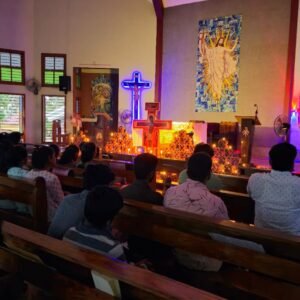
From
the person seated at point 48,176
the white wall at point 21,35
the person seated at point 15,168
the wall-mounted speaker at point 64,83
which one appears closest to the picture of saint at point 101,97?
the wall-mounted speaker at point 64,83

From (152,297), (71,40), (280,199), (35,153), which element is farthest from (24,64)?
(152,297)

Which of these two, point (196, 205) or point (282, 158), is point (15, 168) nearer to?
point (196, 205)

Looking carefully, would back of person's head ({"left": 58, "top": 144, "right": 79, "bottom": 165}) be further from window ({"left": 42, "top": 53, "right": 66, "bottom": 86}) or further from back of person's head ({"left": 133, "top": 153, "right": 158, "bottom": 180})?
window ({"left": 42, "top": 53, "right": 66, "bottom": 86})

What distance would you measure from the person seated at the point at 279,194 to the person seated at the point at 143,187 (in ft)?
2.17

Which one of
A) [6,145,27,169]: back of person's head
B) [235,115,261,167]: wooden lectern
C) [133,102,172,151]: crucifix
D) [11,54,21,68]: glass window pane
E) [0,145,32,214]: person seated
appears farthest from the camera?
[11,54,21,68]: glass window pane

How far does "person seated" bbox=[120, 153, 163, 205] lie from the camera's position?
9.09ft

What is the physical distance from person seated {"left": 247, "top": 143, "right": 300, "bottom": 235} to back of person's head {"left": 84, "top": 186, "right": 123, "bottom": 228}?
1160mm

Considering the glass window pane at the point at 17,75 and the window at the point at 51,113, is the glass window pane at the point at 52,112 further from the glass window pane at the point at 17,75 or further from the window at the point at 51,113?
the glass window pane at the point at 17,75

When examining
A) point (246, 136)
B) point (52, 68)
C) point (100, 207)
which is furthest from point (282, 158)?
point (52, 68)

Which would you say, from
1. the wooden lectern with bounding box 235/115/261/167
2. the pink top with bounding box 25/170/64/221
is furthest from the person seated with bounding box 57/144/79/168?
the wooden lectern with bounding box 235/115/261/167

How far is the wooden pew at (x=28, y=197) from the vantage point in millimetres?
2965

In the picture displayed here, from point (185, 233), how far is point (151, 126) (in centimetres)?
586

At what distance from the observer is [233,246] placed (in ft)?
6.66

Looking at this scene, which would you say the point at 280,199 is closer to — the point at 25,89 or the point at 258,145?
the point at 258,145
